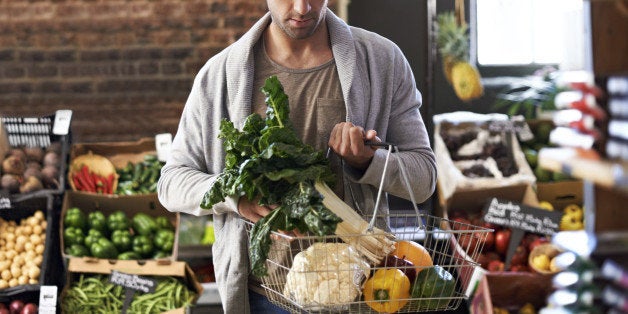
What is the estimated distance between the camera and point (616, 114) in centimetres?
168

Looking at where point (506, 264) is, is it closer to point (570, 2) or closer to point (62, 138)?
point (570, 2)

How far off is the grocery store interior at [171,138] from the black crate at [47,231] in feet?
0.04

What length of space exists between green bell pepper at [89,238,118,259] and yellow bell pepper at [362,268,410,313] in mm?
2977

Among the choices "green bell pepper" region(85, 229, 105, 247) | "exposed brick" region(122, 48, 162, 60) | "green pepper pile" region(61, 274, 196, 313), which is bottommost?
"green pepper pile" region(61, 274, 196, 313)

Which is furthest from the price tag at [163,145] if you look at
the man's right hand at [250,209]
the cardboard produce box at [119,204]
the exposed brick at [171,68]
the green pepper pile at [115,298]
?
the man's right hand at [250,209]

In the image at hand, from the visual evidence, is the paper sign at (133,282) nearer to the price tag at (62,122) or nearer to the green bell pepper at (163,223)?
the green bell pepper at (163,223)

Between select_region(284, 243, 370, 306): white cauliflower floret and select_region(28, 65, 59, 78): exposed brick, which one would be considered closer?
select_region(284, 243, 370, 306): white cauliflower floret

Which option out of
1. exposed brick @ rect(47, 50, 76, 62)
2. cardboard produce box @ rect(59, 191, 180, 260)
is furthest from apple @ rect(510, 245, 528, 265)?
exposed brick @ rect(47, 50, 76, 62)

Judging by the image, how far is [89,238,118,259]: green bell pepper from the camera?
4773 mm

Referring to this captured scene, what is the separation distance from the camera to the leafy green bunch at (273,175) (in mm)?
2061

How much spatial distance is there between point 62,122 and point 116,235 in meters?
0.72

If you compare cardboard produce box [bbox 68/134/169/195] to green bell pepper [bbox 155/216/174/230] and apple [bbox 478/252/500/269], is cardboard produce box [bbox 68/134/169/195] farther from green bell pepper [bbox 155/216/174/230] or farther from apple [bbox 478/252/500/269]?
apple [bbox 478/252/500/269]

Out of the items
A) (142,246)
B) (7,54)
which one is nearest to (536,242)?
(142,246)

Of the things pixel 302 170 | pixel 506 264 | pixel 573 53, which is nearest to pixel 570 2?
pixel 573 53
